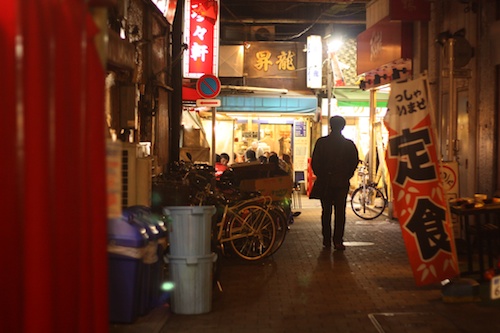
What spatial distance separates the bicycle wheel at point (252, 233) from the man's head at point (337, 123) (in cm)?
228

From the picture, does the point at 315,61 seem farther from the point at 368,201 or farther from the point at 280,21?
the point at 368,201

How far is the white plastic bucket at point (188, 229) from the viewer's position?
6.75 meters

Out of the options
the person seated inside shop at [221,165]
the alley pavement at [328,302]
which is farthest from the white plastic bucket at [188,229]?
the person seated inside shop at [221,165]

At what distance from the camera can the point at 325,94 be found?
24.8m

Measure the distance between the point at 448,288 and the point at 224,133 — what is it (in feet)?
58.5

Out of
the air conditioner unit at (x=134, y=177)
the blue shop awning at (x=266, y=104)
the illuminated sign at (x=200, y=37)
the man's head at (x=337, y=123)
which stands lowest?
the air conditioner unit at (x=134, y=177)

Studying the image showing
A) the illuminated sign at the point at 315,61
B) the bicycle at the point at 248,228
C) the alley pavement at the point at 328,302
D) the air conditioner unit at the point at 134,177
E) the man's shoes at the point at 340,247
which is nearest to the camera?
the alley pavement at the point at 328,302

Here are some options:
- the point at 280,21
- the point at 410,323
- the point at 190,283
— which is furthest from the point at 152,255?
the point at 280,21

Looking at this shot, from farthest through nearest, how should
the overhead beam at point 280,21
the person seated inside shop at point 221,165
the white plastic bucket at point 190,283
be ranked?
the overhead beam at point 280,21 < the person seated inside shop at point 221,165 < the white plastic bucket at point 190,283

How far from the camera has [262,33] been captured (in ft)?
86.8

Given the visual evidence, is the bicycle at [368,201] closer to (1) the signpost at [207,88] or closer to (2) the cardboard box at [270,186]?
(2) the cardboard box at [270,186]

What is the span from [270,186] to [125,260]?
6240 millimetres

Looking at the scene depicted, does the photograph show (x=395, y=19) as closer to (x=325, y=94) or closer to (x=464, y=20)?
(x=464, y=20)

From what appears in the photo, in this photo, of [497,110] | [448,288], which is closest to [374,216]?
[497,110]
